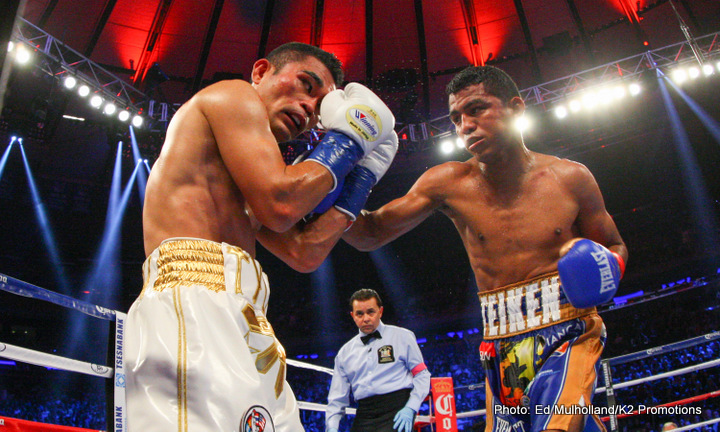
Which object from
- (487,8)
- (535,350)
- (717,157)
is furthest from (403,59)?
(535,350)

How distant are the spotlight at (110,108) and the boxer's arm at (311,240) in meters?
7.61

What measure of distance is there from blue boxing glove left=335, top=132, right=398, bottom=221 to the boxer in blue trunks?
1.84 ft

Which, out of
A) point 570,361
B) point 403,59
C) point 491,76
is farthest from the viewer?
point 403,59

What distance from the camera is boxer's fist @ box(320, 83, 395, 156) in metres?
1.49

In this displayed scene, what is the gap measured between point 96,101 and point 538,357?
7942 millimetres

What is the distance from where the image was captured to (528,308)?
2004 millimetres

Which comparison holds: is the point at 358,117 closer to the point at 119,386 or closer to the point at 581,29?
the point at 119,386

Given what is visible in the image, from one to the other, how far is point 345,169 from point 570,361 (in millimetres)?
1124

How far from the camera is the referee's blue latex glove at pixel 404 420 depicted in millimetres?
3588

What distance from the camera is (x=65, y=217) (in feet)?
36.2

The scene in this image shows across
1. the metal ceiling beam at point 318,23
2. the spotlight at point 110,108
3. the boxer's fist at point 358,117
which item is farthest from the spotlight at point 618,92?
the boxer's fist at point 358,117

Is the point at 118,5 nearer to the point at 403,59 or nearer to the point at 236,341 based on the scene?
the point at 403,59

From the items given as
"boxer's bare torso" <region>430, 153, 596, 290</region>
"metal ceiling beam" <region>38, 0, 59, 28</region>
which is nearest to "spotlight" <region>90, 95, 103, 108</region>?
"metal ceiling beam" <region>38, 0, 59, 28</region>

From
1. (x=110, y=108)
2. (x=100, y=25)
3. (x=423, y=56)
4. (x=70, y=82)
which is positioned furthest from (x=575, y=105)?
(x=100, y=25)
